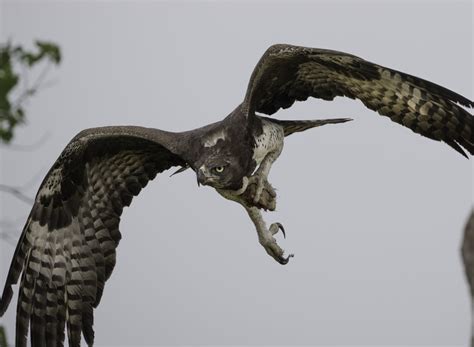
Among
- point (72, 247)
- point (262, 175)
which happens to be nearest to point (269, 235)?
point (262, 175)

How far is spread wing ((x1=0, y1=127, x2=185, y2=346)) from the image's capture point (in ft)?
36.7

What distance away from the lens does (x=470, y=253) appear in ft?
17.7

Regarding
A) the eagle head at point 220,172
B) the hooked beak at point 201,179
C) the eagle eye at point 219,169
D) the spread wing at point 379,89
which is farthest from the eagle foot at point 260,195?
the spread wing at point 379,89

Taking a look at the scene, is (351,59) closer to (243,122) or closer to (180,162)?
(243,122)

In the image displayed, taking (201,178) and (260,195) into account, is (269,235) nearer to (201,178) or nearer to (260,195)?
(260,195)

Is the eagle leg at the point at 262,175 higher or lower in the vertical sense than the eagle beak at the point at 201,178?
higher

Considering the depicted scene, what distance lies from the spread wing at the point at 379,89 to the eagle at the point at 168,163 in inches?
0.4

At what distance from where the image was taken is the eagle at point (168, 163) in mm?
9383

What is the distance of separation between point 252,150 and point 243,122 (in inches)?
10.1

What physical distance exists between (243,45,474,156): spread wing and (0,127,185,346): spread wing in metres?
1.78

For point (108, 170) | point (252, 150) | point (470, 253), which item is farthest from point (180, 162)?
point (470, 253)

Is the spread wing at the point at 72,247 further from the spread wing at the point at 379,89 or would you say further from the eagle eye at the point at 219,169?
the spread wing at the point at 379,89

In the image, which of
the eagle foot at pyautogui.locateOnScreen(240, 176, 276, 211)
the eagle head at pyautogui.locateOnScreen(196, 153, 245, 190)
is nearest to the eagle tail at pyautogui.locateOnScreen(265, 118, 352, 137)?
the eagle foot at pyautogui.locateOnScreen(240, 176, 276, 211)

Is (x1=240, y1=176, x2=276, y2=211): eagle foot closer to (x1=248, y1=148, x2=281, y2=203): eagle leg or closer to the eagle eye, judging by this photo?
(x1=248, y1=148, x2=281, y2=203): eagle leg
